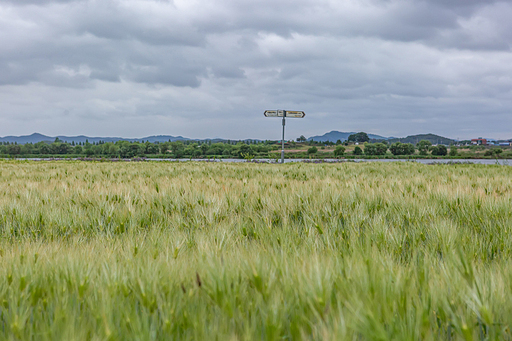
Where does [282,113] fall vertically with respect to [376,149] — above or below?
above

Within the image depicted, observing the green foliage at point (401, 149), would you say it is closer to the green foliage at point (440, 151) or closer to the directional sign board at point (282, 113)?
the green foliage at point (440, 151)

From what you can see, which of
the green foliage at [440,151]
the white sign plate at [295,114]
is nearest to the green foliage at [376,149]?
the green foliage at [440,151]

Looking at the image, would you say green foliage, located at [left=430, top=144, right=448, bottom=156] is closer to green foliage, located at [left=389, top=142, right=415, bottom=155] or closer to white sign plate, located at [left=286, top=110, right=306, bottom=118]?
green foliage, located at [left=389, top=142, right=415, bottom=155]

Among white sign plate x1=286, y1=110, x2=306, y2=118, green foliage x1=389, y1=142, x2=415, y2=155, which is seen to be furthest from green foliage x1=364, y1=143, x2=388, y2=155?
white sign plate x1=286, y1=110, x2=306, y2=118

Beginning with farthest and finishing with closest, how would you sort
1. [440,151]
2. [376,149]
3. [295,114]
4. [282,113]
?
[376,149] → [440,151] → [295,114] → [282,113]

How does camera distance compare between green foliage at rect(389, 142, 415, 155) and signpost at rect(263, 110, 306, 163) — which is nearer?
signpost at rect(263, 110, 306, 163)

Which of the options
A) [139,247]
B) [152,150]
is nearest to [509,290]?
[139,247]

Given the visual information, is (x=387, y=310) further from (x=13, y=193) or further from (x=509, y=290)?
(x=13, y=193)

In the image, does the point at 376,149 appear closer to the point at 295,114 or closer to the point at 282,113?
the point at 295,114

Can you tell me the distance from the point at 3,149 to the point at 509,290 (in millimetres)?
64339

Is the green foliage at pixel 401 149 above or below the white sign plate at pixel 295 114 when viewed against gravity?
below

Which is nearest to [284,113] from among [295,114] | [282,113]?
[282,113]

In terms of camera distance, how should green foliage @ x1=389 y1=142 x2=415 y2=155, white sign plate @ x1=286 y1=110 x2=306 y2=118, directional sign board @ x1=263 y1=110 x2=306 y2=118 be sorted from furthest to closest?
1. green foliage @ x1=389 y1=142 x2=415 y2=155
2. white sign plate @ x1=286 y1=110 x2=306 y2=118
3. directional sign board @ x1=263 y1=110 x2=306 y2=118

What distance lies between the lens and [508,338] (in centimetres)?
104
